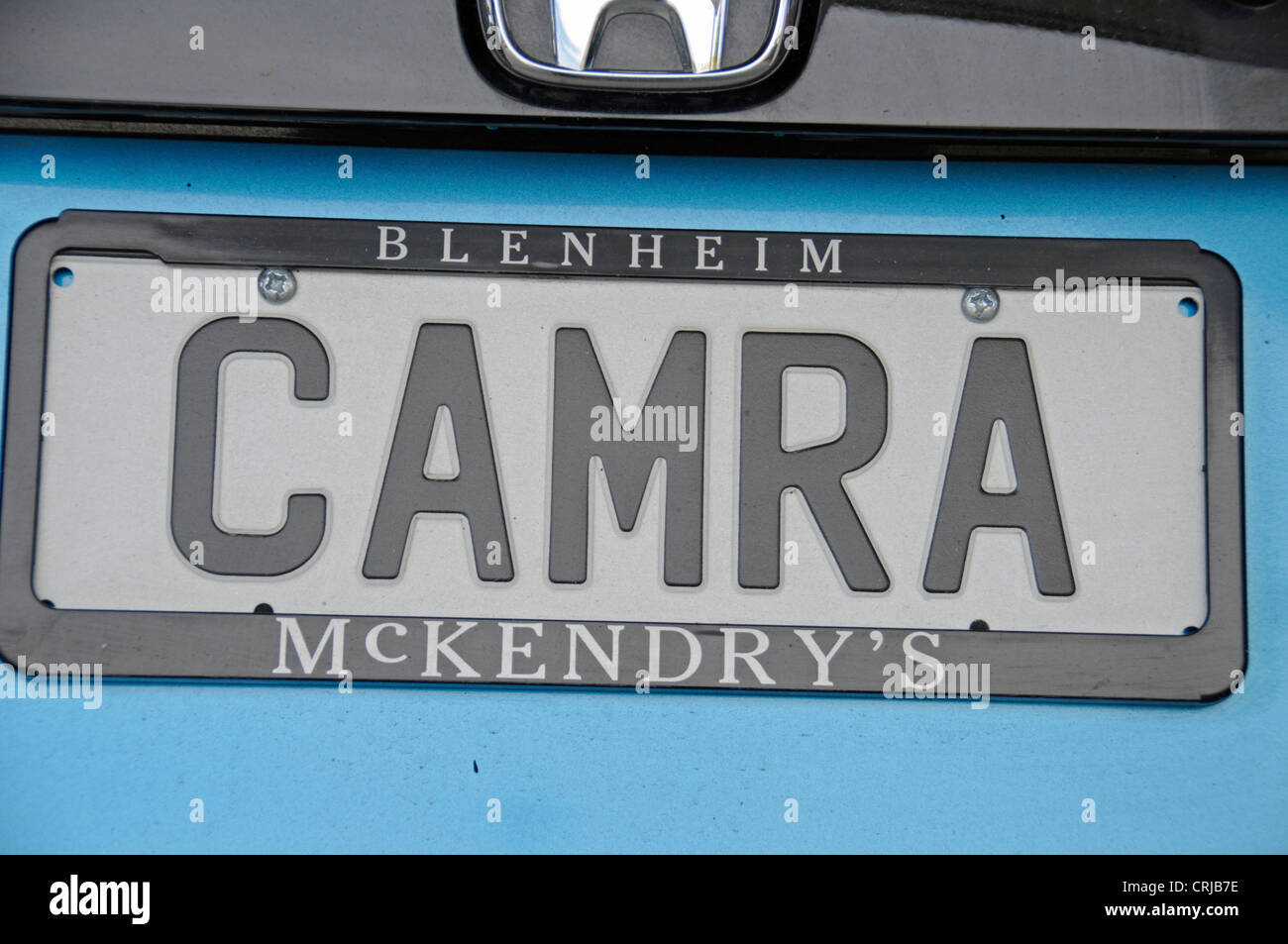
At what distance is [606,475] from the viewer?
1.03 metres

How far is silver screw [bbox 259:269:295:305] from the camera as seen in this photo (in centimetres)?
106

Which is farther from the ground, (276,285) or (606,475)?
(276,285)

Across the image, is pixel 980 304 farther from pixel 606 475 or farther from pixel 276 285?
pixel 276 285

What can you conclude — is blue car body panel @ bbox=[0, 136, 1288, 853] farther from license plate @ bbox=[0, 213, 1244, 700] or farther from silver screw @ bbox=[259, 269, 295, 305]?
silver screw @ bbox=[259, 269, 295, 305]

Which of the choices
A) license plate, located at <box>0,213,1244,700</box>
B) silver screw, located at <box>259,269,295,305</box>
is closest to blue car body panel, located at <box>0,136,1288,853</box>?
license plate, located at <box>0,213,1244,700</box>

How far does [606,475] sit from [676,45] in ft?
1.33

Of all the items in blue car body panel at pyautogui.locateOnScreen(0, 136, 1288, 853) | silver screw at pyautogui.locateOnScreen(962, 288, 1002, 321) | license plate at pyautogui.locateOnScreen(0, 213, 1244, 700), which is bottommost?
blue car body panel at pyautogui.locateOnScreen(0, 136, 1288, 853)

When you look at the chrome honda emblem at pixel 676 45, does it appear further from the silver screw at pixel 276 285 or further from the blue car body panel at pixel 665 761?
the silver screw at pixel 276 285

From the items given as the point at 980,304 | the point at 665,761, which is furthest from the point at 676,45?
the point at 665,761

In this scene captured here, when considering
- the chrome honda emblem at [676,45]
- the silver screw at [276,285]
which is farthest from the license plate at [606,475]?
the chrome honda emblem at [676,45]
